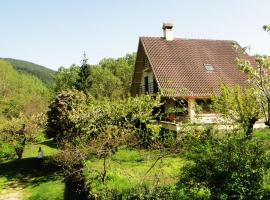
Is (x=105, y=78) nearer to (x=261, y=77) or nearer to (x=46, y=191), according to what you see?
(x=46, y=191)

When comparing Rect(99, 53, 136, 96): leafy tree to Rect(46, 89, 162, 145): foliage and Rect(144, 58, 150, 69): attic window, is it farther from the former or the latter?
Rect(46, 89, 162, 145): foliage

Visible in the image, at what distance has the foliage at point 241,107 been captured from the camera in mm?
13361

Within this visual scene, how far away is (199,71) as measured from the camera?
101 ft

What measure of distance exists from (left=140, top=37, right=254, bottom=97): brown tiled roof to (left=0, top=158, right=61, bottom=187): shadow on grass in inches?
402

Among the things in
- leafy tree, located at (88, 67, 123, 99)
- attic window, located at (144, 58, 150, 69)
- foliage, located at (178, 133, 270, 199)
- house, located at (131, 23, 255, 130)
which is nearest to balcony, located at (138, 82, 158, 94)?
house, located at (131, 23, 255, 130)

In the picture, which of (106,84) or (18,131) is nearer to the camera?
(18,131)

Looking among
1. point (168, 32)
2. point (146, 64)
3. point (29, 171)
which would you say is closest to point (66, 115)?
point (29, 171)

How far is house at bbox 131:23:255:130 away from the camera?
28734mm

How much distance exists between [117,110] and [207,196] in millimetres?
13493

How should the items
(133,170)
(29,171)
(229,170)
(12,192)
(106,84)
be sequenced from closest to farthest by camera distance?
(229,170) < (133,170) < (12,192) < (29,171) < (106,84)

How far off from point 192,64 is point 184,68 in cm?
117

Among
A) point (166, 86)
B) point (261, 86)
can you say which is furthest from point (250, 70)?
point (166, 86)

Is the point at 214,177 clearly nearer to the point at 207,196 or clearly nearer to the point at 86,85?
the point at 207,196

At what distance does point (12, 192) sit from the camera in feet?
63.7
